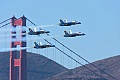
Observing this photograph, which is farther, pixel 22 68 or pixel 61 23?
pixel 22 68

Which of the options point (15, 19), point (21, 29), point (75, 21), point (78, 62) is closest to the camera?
point (75, 21)

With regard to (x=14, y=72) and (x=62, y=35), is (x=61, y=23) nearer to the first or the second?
(x=62, y=35)

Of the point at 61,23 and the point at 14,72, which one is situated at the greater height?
the point at 61,23

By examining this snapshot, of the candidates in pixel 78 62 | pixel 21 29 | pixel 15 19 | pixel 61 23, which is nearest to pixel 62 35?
pixel 61 23

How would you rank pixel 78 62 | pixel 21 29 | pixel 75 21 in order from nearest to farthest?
pixel 75 21 < pixel 21 29 < pixel 78 62

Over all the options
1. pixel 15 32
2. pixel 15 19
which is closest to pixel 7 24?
pixel 15 19

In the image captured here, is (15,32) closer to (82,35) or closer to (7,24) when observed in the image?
(7,24)

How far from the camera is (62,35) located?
371ft

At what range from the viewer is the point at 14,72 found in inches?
5925

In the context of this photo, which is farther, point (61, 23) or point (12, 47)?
point (12, 47)

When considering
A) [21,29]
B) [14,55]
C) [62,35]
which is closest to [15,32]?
[21,29]

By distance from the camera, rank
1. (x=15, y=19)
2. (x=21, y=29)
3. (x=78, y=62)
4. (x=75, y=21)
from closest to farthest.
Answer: (x=75, y=21) < (x=21, y=29) < (x=15, y=19) < (x=78, y=62)

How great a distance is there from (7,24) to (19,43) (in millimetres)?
10594

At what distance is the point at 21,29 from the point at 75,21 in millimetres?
28872
